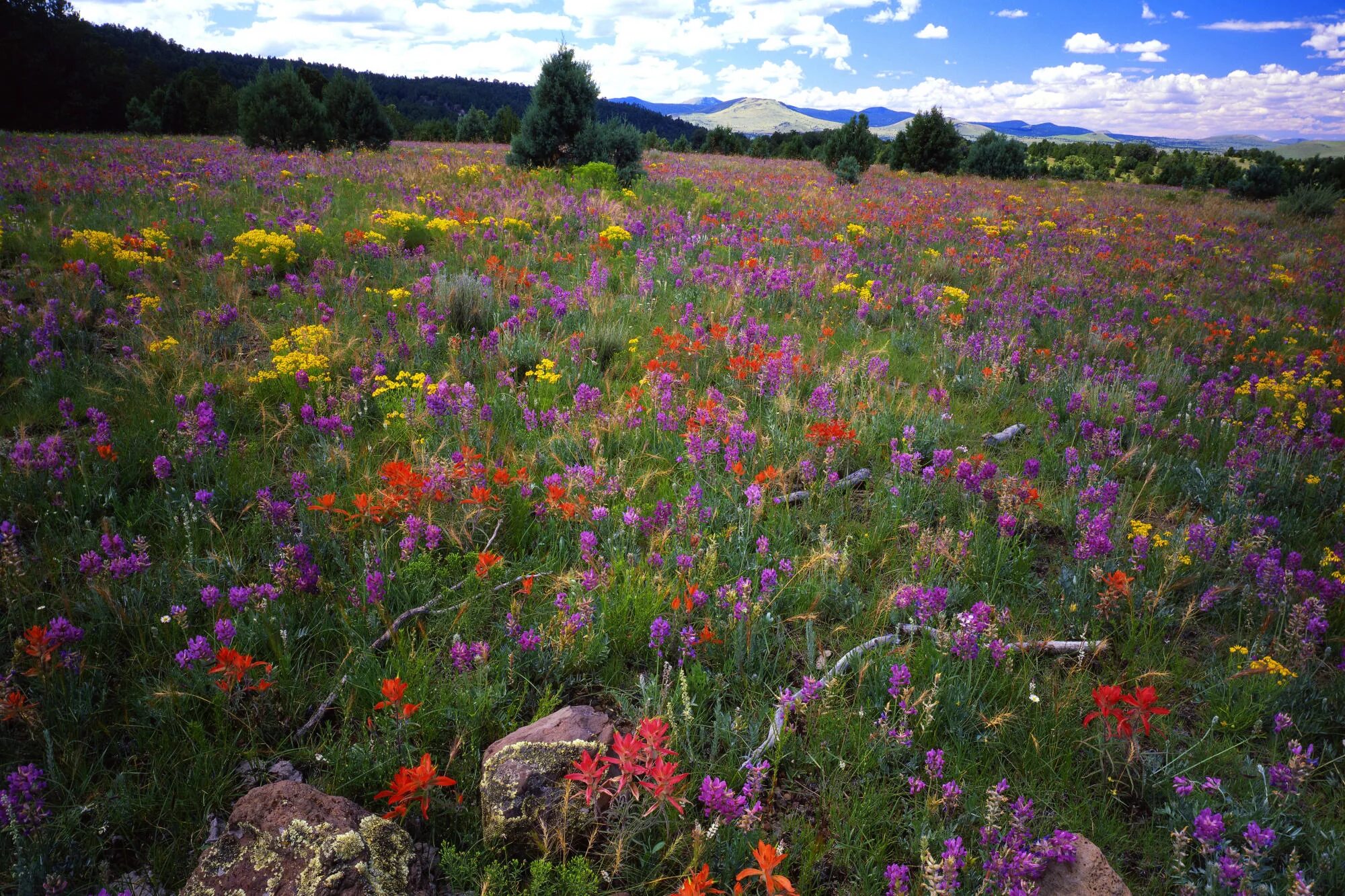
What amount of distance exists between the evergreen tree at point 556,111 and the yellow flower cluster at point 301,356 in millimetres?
11906

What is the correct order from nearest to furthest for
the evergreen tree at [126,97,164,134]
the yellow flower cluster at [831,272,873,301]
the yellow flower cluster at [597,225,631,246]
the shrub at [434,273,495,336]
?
the shrub at [434,273,495,336] < the yellow flower cluster at [831,272,873,301] < the yellow flower cluster at [597,225,631,246] < the evergreen tree at [126,97,164,134]

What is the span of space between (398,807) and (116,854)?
914 mm

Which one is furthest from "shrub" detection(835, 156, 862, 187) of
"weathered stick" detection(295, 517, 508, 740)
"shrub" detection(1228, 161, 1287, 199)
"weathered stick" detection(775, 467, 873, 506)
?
"weathered stick" detection(295, 517, 508, 740)

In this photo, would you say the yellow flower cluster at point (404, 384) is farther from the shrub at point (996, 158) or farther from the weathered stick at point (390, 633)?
the shrub at point (996, 158)

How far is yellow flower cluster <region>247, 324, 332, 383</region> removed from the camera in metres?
4.41

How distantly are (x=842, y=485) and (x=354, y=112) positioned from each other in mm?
23618

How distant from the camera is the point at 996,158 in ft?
78.8

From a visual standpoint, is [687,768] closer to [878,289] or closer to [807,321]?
[807,321]

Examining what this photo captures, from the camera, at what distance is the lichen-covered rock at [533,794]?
1.91m

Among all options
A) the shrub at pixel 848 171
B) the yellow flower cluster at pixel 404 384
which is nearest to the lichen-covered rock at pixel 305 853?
the yellow flower cluster at pixel 404 384

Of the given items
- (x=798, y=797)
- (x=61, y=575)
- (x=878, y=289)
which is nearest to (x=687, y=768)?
(x=798, y=797)

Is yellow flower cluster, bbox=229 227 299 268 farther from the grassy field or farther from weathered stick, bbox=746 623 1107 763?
weathered stick, bbox=746 623 1107 763

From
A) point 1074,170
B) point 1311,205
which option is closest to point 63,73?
point 1074,170

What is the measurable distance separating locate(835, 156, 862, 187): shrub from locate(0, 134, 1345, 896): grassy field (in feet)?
41.6
